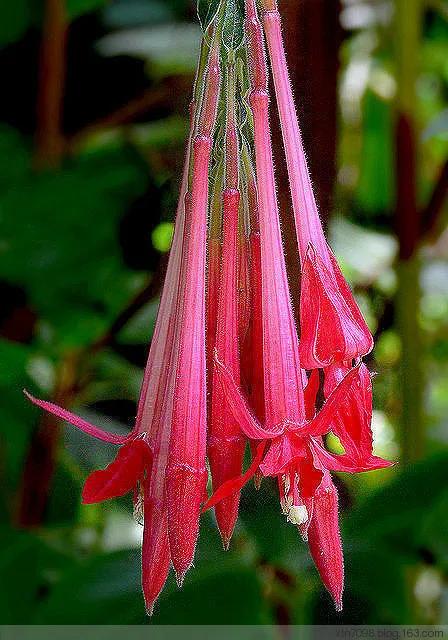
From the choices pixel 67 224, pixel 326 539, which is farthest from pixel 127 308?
pixel 326 539

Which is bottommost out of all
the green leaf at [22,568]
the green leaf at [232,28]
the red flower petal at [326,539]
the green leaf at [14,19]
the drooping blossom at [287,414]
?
the green leaf at [22,568]

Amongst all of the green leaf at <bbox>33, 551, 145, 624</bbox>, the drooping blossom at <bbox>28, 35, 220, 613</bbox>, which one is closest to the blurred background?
the green leaf at <bbox>33, 551, 145, 624</bbox>

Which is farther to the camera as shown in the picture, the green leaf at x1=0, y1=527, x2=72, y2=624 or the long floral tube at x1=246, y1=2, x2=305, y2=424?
the green leaf at x1=0, y1=527, x2=72, y2=624

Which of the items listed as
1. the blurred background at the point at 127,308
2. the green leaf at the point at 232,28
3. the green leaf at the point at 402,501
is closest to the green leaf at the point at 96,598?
the blurred background at the point at 127,308

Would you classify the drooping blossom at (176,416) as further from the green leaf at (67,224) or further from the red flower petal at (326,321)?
the green leaf at (67,224)

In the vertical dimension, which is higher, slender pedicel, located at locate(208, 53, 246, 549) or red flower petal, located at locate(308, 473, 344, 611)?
slender pedicel, located at locate(208, 53, 246, 549)

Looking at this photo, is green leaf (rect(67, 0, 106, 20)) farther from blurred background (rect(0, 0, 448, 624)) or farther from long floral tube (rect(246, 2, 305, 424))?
long floral tube (rect(246, 2, 305, 424))

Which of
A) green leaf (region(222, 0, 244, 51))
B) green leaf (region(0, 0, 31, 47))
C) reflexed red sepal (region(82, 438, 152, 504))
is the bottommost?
reflexed red sepal (region(82, 438, 152, 504))

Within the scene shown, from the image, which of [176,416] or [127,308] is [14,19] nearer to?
[127,308]
